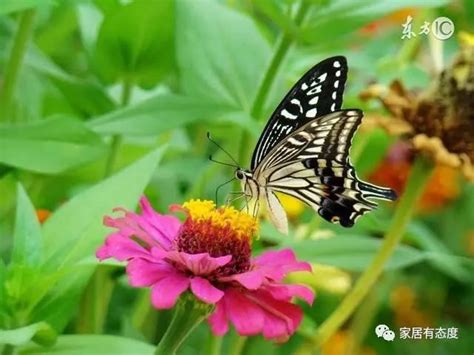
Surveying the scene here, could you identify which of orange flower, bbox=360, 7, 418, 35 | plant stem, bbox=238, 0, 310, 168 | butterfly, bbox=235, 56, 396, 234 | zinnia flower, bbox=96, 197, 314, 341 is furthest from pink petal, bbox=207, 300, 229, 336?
orange flower, bbox=360, 7, 418, 35

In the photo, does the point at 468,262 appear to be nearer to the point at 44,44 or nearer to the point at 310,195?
the point at 310,195

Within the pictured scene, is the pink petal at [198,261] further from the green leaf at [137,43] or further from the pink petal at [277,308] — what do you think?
the green leaf at [137,43]

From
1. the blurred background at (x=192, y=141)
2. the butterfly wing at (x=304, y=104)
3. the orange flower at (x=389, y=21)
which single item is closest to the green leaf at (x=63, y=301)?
the blurred background at (x=192, y=141)

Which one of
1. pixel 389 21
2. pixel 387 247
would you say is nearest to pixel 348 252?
pixel 387 247

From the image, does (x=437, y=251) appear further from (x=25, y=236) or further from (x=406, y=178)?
(x=25, y=236)

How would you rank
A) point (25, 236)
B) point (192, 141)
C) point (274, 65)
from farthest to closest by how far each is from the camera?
point (192, 141) → point (274, 65) → point (25, 236)

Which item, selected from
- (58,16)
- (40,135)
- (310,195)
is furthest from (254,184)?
(58,16)

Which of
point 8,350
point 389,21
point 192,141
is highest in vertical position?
point 389,21
